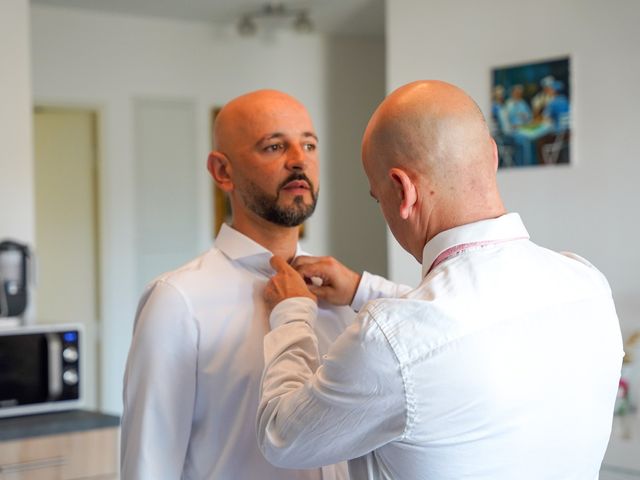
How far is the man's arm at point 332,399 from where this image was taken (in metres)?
1.16

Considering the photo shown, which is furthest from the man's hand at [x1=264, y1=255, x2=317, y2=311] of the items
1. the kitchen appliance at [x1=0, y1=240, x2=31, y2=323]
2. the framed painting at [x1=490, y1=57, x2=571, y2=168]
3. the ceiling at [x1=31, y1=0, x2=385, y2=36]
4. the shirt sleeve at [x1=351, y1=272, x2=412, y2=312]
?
the ceiling at [x1=31, y1=0, x2=385, y2=36]

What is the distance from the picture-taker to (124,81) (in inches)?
230

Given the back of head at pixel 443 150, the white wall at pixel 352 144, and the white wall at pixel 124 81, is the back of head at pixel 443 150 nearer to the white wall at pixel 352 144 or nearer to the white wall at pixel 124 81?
the white wall at pixel 124 81

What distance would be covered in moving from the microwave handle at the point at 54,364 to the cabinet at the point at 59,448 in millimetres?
144

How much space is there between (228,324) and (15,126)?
96.4 inches

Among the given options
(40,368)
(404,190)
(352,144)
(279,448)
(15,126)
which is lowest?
(40,368)

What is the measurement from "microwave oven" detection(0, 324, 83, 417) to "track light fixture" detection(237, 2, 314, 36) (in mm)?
3018

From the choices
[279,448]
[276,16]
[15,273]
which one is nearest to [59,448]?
[15,273]

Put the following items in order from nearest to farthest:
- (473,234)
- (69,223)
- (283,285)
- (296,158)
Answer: (473,234), (283,285), (296,158), (69,223)

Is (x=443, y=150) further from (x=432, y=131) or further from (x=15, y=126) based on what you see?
(x=15, y=126)

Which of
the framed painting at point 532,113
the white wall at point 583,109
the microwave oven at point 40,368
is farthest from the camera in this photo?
the framed painting at point 532,113

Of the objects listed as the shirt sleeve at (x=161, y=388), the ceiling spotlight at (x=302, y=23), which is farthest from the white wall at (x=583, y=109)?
the shirt sleeve at (x=161, y=388)

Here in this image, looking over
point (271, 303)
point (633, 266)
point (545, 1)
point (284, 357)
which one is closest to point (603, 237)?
point (633, 266)

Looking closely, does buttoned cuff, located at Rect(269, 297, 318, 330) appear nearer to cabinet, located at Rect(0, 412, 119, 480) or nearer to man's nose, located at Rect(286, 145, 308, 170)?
man's nose, located at Rect(286, 145, 308, 170)
